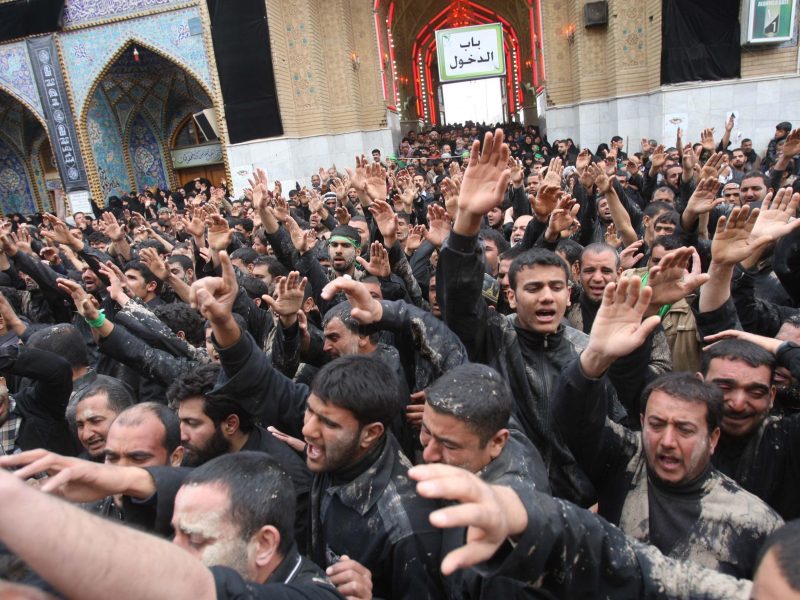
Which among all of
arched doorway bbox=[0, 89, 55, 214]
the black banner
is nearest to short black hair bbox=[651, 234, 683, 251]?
the black banner

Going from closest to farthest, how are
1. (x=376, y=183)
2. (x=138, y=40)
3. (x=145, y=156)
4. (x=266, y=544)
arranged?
(x=266, y=544)
(x=376, y=183)
(x=138, y=40)
(x=145, y=156)

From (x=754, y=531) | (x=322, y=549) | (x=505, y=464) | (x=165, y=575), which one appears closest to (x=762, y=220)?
(x=754, y=531)

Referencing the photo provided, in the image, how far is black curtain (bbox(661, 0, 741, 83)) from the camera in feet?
37.7

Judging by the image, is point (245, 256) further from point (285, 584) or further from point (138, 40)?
point (138, 40)

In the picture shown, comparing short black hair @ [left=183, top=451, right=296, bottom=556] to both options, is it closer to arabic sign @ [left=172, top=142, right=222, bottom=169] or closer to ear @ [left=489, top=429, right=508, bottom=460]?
ear @ [left=489, top=429, right=508, bottom=460]

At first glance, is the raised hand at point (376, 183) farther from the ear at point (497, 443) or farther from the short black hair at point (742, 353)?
the ear at point (497, 443)

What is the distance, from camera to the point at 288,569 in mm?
1367

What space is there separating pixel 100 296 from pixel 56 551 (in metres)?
4.83

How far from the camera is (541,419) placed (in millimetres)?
2182

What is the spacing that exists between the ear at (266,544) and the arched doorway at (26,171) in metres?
21.8

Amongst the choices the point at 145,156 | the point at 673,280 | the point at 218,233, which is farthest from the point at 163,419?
the point at 145,156

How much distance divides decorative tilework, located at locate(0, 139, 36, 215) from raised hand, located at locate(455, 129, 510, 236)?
71.6ft

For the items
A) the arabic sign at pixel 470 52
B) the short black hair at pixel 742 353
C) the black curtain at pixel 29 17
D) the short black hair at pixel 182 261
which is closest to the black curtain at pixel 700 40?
the arabic sign at pixel 470 52

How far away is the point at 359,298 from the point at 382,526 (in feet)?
3.13
